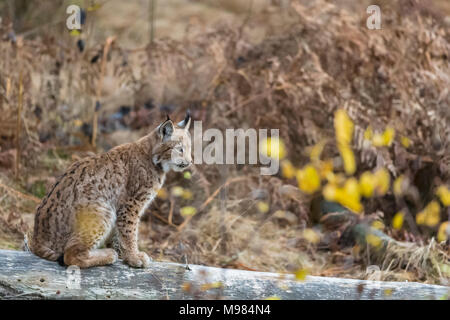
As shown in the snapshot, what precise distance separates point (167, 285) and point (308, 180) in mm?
3047

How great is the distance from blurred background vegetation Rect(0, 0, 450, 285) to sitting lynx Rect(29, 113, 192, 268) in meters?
1.50

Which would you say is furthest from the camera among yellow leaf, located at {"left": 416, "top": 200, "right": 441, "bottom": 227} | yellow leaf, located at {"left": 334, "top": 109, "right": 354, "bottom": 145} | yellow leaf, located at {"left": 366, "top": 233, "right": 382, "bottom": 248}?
yellow leaf, located at {"left": 334, "top": 109, "right": 354, "bottom": 145}

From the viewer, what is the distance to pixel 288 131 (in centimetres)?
805

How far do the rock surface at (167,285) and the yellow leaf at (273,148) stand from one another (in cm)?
295

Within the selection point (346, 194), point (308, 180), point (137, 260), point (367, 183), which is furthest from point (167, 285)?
point (308, 180)

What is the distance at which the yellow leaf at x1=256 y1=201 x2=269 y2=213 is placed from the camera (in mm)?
7655

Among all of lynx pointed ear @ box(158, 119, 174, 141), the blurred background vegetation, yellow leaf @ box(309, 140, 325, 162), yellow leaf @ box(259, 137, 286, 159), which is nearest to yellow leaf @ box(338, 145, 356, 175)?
the blurred background vegetation

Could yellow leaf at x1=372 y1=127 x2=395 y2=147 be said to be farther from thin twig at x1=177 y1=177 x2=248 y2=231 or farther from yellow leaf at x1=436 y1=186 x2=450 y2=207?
thin twig at x1=177 y1=177 x2=248 y2=231

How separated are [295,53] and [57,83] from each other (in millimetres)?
3169

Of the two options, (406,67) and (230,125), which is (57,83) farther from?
(406,67)

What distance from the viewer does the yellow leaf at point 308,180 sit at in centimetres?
751

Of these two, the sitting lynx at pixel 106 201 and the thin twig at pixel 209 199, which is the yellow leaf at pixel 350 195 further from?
the sitting lynx at pixel 106 201

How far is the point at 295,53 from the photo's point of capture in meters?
8.62

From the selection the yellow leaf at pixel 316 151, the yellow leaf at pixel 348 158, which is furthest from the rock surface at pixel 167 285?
the yellow leaf at pixel 316 151
